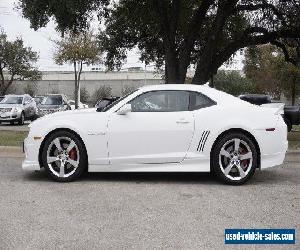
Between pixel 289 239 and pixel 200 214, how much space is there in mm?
1215

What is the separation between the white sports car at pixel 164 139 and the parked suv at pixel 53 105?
1819 centimetres

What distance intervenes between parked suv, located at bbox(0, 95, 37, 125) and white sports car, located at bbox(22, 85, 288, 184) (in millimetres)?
17184

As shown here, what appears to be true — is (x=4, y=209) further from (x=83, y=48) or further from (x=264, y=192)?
(x=83, y=48)

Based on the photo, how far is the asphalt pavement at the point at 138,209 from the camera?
15.9 ft

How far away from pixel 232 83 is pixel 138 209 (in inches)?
2458

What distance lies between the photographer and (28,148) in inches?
307

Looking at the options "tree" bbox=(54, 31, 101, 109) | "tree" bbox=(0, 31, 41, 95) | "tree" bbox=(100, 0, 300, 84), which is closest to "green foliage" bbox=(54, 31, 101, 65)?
"tree" bbox=(54, 31, 101, 109)

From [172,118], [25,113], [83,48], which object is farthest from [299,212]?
[83,48]

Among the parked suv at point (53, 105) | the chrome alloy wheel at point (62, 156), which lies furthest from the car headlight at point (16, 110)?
the chrome alloy wheel at point (62, 156)

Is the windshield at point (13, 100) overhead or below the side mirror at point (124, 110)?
overhead

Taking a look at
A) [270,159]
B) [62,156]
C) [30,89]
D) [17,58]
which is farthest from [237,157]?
[30,89]

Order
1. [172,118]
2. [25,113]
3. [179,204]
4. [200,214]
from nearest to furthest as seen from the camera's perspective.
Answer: [200,214] < [179,204] < [172,118] < [25,113]

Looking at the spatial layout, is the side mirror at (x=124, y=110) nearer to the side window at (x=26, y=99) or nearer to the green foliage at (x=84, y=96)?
the side window at (x=26, y=99)

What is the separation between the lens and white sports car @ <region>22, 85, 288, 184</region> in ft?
24.7
